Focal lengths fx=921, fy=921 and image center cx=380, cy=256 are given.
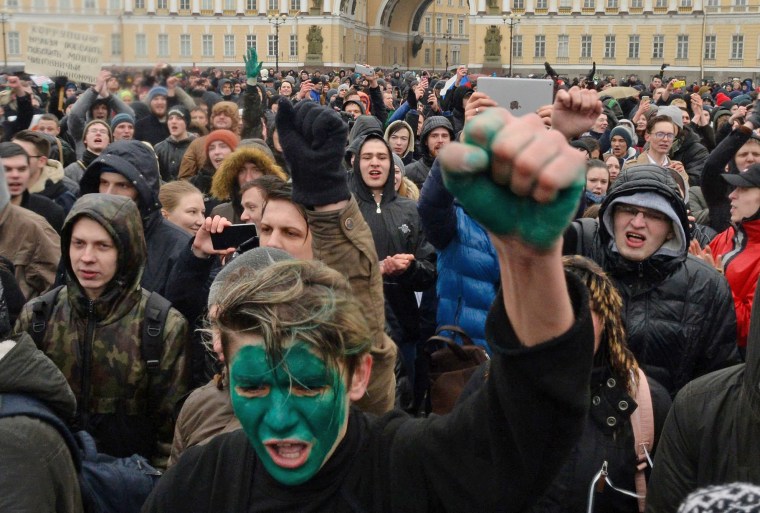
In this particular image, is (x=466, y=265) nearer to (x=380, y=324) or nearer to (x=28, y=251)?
(x=380, y=324)

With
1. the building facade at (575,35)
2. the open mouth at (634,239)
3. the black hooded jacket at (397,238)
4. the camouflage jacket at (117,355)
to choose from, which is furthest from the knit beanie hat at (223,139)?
the building facade at (575,35)

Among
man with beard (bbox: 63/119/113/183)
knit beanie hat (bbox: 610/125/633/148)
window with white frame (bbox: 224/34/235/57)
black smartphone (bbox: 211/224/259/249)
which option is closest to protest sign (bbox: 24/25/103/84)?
black smartphone (bbox: 211/224/259/249)

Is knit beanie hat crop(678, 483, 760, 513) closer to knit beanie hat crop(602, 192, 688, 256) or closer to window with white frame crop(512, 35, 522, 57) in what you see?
knit beanie hat crop(602, 192, 688, 256)

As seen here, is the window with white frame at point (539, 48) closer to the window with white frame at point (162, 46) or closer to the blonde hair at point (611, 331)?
the blonde hair at point (611, 331)

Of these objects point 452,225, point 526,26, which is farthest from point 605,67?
point 452,225

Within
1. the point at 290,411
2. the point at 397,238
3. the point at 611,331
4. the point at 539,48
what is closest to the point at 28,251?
the point at 397,238

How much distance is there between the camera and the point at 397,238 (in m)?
5.24

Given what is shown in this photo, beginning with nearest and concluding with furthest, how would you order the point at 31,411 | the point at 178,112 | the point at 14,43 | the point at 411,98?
1. the point at 31,411
2. the point at 14,43
3. the point at 178,112
4. the point at 411,98

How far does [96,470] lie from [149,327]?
754 mm

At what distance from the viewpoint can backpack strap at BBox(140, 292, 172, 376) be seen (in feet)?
10.4

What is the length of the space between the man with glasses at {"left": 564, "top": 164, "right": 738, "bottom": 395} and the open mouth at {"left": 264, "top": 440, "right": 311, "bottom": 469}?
203cm

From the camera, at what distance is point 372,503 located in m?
1.68

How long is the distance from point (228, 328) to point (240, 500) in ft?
1.07

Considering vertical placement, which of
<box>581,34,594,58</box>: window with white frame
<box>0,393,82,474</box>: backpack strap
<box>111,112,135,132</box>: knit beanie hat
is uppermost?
<box>581,34,594,58</box>: window with white frame
